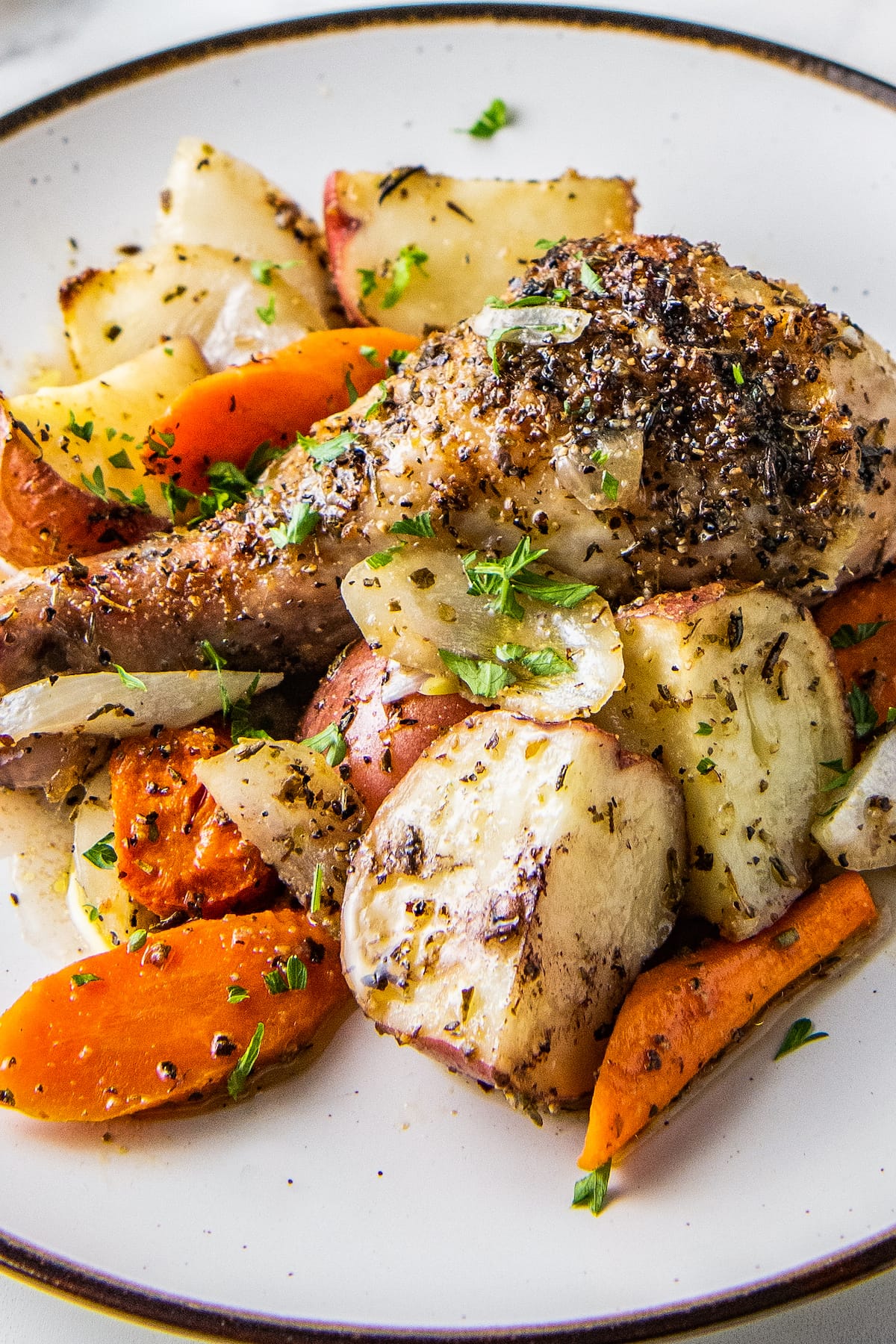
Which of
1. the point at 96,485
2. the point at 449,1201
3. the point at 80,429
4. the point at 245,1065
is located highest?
the point at 80,429

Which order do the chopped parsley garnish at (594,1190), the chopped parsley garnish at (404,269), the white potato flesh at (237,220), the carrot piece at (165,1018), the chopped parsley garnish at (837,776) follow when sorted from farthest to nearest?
the white potato flesh at (237,220) → the chopped parsley garnish at (404,269) → the chopped parsley garnish at (837,776) → the carrot piece at (165,1018) → the chopped parsley garnish at (594,1190)

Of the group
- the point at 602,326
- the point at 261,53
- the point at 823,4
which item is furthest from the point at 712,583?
the point at 823,4

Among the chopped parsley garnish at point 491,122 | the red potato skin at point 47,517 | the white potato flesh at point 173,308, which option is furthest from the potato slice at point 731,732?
the chopped parsley garnish at point 491,122

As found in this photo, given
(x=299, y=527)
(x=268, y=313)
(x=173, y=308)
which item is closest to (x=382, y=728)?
(x=299, y=527)

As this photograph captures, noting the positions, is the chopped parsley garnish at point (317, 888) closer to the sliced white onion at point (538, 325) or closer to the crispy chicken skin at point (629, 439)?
the crispy chicken skin at point (629, 439)

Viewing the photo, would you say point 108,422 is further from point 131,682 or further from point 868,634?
point 868,634

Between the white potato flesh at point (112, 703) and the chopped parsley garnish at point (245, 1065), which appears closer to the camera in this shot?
the chopped parsley garnish at point (245, 1065)
